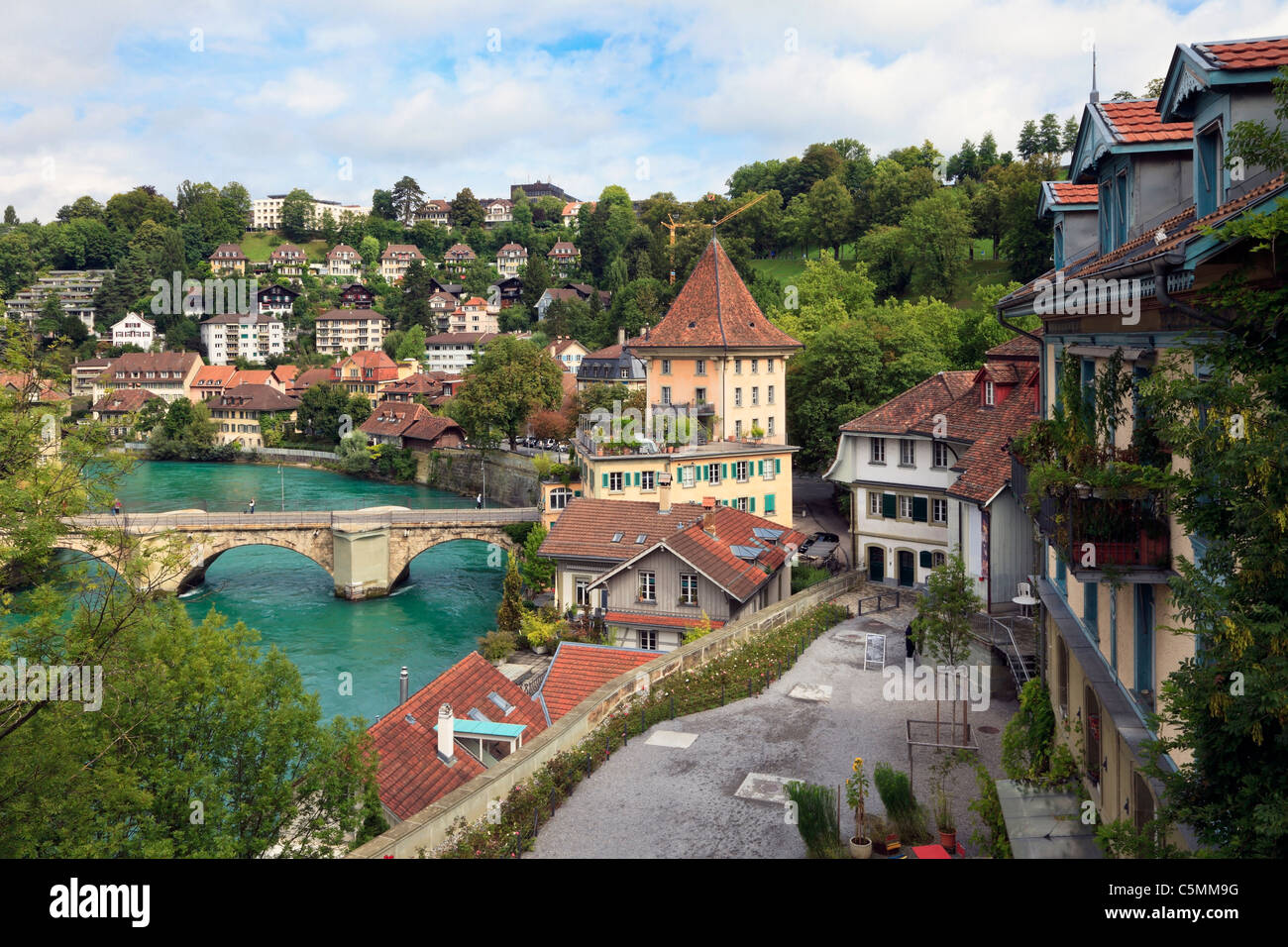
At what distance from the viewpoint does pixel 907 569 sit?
3644cm

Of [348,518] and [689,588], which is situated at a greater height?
[348,518]

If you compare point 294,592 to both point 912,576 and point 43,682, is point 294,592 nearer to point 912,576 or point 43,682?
point 912,576

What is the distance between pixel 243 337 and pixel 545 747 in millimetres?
145483

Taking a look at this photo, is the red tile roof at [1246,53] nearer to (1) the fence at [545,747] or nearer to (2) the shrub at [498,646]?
(1) the fence at [545,747]

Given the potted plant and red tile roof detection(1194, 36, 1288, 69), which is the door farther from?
red tile roof detection(1194, 36, 1288, 69)

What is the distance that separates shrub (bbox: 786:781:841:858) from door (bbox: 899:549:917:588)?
2285cm

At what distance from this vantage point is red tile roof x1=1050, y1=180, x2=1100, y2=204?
15.5 meters

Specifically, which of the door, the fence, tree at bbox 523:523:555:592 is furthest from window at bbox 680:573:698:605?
tree at bbox 523:523:555:592

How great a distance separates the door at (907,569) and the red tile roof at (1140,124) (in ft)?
79.7

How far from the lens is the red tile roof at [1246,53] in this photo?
8469mm

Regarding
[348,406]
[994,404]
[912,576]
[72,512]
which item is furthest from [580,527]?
[348,406]

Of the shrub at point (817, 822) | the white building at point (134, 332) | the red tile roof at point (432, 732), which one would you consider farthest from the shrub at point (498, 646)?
the white building at point (134, 332)

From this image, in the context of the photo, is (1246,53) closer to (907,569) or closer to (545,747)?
(545,747)

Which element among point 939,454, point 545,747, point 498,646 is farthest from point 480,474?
point 545,747
